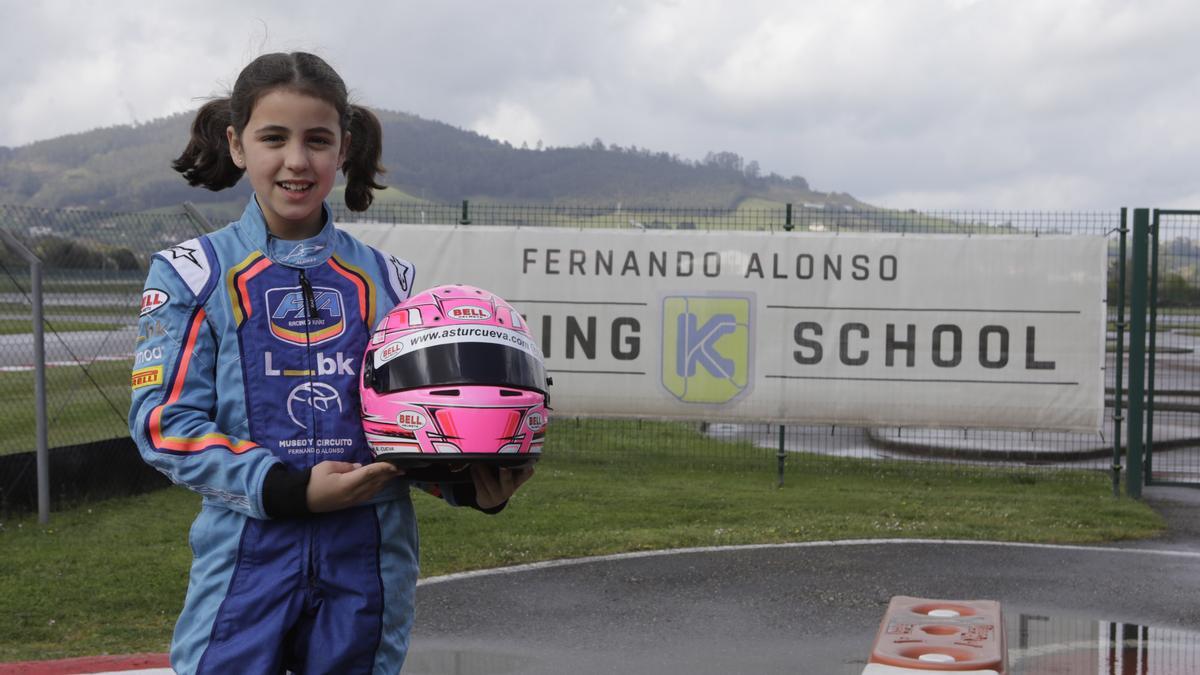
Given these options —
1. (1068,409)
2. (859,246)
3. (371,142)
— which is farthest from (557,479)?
(371,142)

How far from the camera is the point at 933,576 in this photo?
859cm

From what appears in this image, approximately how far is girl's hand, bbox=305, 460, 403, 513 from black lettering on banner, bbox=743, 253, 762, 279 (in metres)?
10.1

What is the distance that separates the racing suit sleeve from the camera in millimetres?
2605

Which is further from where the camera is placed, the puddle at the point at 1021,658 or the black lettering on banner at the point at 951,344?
the black lettering on banner at the point at 951,344

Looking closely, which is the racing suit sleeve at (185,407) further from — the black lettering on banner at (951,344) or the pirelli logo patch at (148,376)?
the black lettering on banner at (951,344)

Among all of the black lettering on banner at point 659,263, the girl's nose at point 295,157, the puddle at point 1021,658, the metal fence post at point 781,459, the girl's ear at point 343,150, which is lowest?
the puddle at point 1021,658

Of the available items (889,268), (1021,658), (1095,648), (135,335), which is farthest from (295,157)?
(889,268)

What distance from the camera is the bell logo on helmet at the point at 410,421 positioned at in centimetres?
268

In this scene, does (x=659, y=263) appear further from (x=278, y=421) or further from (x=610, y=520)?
(x=278, y=421)

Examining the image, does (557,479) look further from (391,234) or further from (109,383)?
(109,383)

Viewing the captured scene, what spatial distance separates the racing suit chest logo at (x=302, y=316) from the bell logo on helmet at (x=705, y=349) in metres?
9.91

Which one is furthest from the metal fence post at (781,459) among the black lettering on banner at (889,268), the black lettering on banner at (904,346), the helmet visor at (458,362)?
the helmet visor at (458,362)

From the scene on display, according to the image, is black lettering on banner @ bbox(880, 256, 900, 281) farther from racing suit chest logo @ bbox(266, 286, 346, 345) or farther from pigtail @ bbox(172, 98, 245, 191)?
racing suit chest logo @ bbox(266, 286, 346, 345)

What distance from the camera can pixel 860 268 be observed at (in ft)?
40.7
